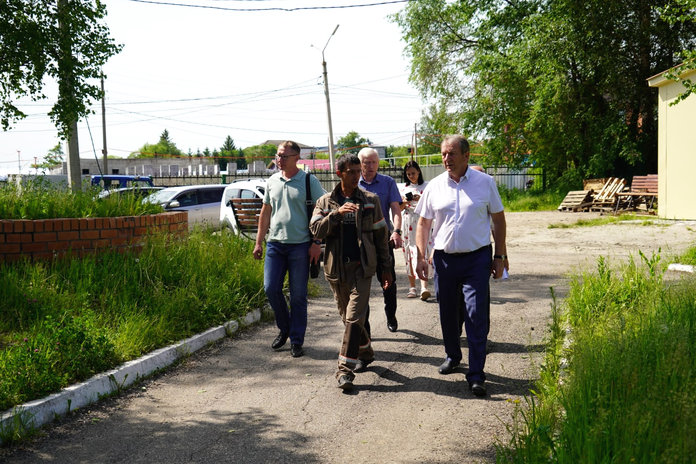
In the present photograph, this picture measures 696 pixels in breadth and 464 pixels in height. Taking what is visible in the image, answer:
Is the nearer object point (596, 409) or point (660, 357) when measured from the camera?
point (596, 409)

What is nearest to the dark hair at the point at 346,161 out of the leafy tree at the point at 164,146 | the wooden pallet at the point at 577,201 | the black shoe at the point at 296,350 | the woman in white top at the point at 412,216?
the black shoe at the point at 296,350

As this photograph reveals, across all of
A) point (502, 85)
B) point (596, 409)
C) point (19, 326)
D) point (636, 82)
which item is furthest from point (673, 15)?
point (502, 85)

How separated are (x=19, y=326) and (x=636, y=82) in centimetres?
2628

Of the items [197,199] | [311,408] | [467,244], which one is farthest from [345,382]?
[197,199]

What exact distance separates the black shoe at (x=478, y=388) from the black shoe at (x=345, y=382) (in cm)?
95

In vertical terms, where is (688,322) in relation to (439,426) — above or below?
above

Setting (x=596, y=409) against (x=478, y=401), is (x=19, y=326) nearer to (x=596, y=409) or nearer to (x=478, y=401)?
(x=478, y=401)

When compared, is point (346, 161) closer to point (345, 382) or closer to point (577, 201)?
point (345, 382)

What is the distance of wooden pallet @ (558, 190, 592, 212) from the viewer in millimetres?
26844

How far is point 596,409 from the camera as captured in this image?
359cm

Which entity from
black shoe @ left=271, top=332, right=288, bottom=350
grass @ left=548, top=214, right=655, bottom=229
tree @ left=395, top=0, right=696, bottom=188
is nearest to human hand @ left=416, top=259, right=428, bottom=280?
black shoe @ left=271, top=332, right=288, bottom=350

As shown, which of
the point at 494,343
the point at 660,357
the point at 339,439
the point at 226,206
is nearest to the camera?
the point at 660,357

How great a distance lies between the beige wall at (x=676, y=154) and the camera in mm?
20547

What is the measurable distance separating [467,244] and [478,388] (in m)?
1.12
